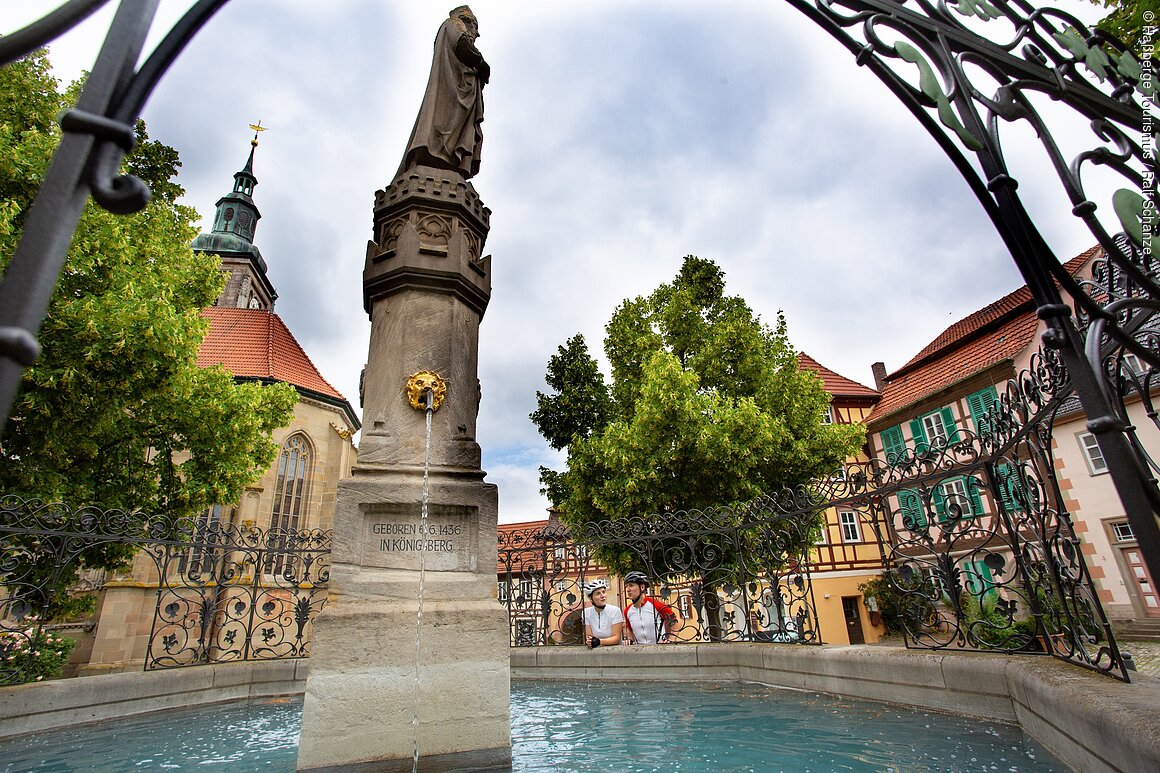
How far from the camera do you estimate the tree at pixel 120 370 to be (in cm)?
866

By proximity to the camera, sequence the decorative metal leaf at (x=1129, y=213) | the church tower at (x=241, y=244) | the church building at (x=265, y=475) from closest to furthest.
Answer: the decorative metal leaf at (x=1129, y=213)
the church building at (x=265, y=475)
the church tower at (x=241, y=244)

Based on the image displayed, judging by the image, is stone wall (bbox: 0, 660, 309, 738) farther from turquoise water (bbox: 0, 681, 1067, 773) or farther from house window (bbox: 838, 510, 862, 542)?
house window (bbox: 838, 510, 862, 542)

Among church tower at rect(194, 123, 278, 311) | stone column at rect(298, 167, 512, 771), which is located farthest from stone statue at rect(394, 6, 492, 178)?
church tower at rect(194, 123, 278, 311)

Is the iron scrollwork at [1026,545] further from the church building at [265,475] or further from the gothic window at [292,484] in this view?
the gothic window at [292,484]

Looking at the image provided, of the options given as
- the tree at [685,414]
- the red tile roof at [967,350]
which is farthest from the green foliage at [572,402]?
the red tile roof at [967,350]

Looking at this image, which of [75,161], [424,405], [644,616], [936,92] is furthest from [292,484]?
[936,92]

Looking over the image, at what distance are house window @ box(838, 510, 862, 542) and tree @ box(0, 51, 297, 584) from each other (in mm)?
19096

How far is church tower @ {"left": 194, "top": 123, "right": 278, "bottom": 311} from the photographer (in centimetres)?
3653

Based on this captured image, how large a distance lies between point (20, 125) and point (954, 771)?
48.7 ft

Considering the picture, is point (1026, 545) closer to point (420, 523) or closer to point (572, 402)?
point (420, 523)

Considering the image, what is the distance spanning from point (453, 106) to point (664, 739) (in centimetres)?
538

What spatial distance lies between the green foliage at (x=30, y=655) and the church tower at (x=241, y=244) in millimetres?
28924

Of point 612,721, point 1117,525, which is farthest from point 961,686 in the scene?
point 1117,525

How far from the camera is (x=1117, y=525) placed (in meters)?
15.7
